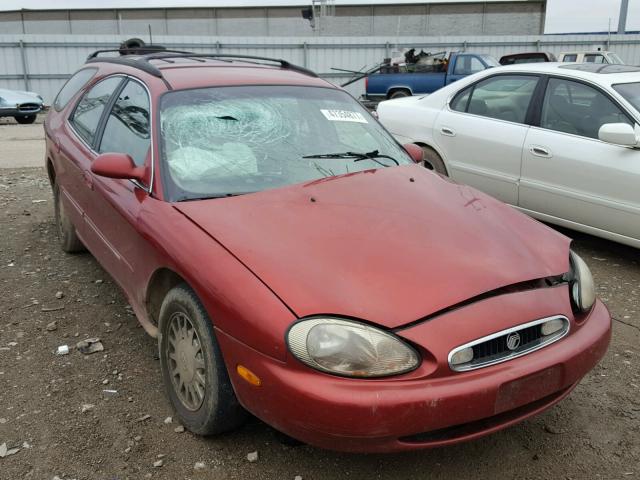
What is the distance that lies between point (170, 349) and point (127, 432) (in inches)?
15.9

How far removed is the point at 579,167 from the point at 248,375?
11.7 ft

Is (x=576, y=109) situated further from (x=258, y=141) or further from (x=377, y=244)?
(x=377, y=244)

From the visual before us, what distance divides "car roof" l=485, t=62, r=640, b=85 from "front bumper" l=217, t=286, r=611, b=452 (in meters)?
3.35

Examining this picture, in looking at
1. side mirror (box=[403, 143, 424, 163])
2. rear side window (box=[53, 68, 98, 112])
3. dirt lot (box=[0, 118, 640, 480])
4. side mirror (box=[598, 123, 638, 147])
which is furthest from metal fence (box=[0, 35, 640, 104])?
dirt lot (box=[0, 118, 640, 480])

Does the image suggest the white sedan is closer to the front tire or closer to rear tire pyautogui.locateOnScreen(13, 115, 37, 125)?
the front tire

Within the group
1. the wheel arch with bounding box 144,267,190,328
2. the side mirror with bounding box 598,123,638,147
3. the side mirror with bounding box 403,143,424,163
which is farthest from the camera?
the side mirror with bounding box 598,123,638,147

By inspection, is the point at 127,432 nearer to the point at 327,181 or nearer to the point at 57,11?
the point at 327,181

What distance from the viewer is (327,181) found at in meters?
2.97

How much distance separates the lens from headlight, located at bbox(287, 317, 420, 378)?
79.4 inches

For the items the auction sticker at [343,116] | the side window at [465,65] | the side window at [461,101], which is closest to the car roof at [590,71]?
the side window at [461,101]

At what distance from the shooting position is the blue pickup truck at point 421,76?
50.3 feet

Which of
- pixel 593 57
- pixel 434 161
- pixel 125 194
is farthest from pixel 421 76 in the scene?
pixel 125 194

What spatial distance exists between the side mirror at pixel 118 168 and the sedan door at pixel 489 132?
3383mm

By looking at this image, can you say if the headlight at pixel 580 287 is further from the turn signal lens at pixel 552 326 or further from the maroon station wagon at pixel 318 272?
the turn signal lens at pixel 552 326
